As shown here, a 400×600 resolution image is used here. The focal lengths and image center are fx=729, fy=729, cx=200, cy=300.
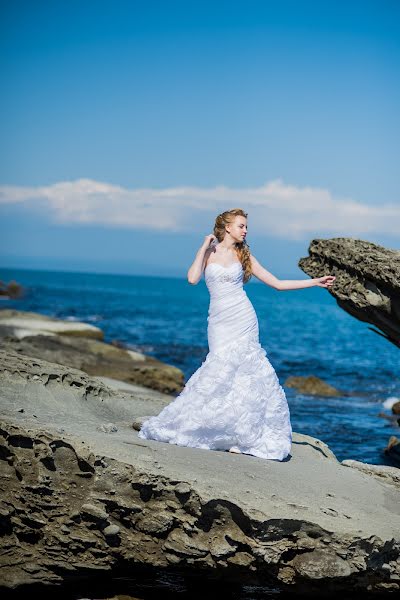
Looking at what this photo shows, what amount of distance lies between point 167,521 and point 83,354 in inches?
606

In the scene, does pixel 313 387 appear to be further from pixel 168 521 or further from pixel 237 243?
pixel 168 521

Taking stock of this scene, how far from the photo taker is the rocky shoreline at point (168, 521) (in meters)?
6.58

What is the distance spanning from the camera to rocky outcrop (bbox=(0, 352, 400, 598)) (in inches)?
259

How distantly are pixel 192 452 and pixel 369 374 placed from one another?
79.5 ft

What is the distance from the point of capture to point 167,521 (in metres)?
6.71

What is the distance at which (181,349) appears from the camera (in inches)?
1363

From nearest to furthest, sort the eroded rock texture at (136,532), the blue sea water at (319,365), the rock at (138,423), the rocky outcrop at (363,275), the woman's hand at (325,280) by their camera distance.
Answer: the eroded rock texture at (136,532) → the rock at (138,423) → the woman's hand at (325,280) → the rocky outcrop at (363,275) → the blue sea water at (319,365)

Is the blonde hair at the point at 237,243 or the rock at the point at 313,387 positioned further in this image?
the rock at the point at 313,387

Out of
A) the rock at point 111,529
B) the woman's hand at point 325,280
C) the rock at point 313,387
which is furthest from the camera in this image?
the rock at point 313,387

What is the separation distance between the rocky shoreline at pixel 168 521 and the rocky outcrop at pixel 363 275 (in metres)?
3.53

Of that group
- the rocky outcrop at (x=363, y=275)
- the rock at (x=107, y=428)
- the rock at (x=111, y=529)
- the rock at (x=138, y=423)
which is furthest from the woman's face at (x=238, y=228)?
the rock at (x=111, y=529)

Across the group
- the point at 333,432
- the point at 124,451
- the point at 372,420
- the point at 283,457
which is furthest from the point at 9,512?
the point at 372,420

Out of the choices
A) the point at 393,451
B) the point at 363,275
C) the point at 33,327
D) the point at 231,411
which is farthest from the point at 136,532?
the point at 33,327

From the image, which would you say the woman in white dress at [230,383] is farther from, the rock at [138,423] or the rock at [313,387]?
the rock at [313,387]
